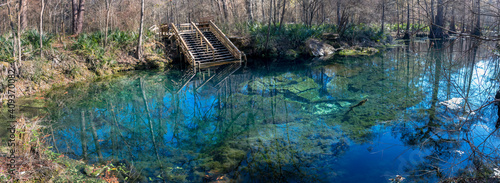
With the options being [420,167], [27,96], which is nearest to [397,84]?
[420,167]

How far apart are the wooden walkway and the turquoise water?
13.6ft

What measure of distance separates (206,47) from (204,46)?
852 millimetres

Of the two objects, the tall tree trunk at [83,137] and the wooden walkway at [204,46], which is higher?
the wooden walkway at [204,46]

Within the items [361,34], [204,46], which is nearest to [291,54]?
[204,46]

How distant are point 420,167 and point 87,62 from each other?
15.3 m

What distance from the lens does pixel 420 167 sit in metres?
6.31

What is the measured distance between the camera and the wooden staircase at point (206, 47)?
1936 centimetres

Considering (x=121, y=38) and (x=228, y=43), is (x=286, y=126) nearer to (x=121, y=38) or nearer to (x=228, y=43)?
(x=228, y=43)

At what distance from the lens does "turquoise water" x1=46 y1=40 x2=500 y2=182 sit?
245 inches

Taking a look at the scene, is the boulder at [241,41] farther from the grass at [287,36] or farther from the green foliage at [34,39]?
the green foliage at [34,39]

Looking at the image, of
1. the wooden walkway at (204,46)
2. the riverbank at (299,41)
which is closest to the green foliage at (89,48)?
the wooden walkway at (204,46)

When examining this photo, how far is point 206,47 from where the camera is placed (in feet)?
66.4

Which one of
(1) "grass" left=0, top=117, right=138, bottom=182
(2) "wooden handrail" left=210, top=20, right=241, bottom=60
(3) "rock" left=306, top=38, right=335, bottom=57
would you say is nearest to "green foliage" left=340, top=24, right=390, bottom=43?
(3) "rock" left=306, top=38, right=335, bottom=57

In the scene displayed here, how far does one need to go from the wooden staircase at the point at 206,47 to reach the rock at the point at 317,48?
20.0 ft
